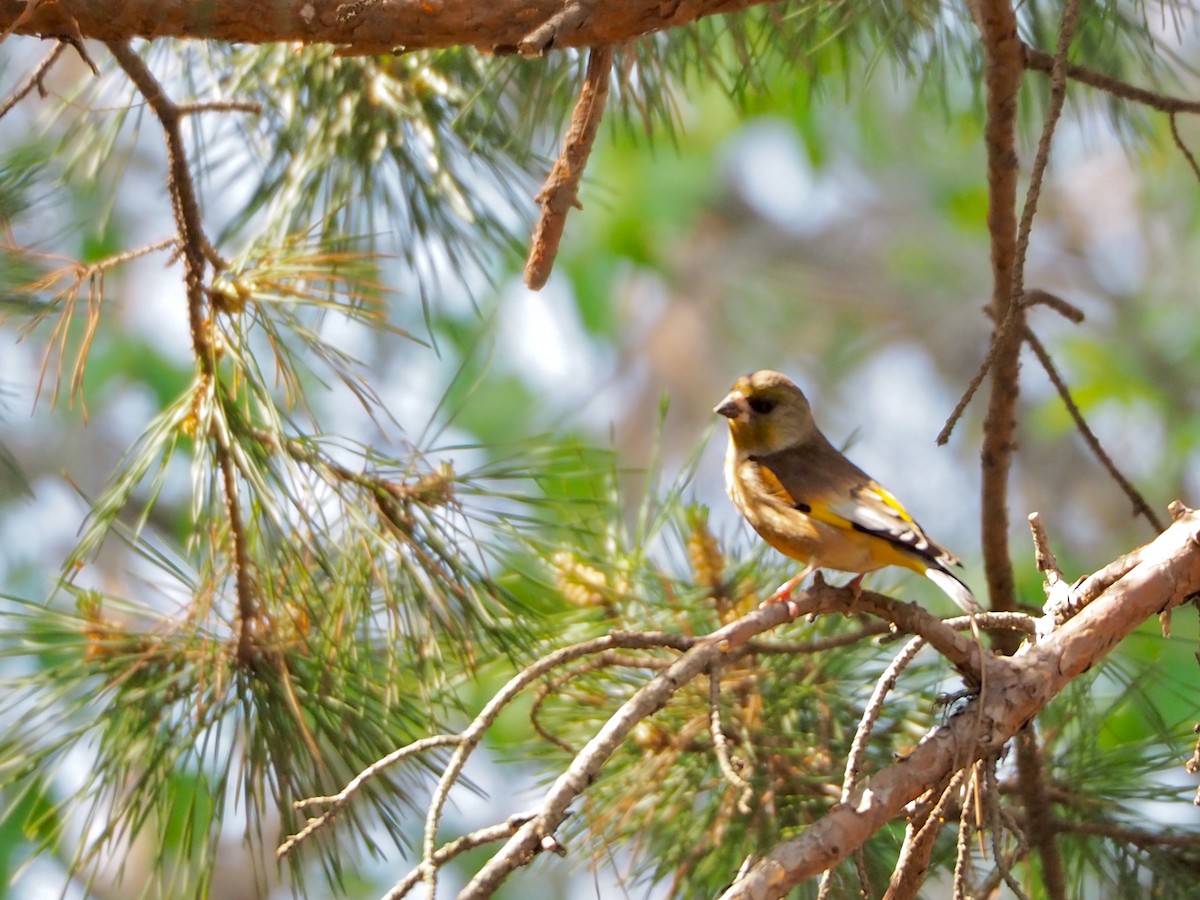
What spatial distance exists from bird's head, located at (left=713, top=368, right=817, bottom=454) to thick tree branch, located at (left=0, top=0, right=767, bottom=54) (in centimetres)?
105

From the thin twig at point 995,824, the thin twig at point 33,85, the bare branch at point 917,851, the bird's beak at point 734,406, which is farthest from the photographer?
the bird's beak at point 734,406

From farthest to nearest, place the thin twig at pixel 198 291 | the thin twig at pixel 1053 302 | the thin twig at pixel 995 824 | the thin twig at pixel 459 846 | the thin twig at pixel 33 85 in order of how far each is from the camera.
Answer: the thin twig at pixel 1053 302 < the thin twig at pixel 198 291 < the thin twig at pixel 33 85 < the thin twig at pixel 995 824 < the thin twig at pixel 459 846

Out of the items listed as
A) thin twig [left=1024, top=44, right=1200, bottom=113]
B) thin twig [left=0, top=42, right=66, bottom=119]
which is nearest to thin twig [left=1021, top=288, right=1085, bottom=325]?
thin twig [left=1024, top=44, right=1200, bottom=113]

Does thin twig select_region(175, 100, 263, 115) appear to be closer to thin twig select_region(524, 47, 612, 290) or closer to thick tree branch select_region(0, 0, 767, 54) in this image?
thick tree branch select_region(0, 0, 767, 54)

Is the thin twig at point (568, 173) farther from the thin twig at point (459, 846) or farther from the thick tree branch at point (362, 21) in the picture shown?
the thin twig at point (459, 846)

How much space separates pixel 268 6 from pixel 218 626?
0.77 m

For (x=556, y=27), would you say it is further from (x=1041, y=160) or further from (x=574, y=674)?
(x=574, y=674)

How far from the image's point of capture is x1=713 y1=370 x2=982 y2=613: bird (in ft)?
6.20

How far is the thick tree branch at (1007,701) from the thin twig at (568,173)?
0.62 metres

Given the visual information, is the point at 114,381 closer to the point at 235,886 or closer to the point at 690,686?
the point at 235,886

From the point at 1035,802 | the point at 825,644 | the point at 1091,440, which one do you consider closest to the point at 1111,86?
the point at 1091,440

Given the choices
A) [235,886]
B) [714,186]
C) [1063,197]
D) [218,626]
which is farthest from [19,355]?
[1063,197]

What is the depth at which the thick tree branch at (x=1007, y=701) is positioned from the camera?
109cm

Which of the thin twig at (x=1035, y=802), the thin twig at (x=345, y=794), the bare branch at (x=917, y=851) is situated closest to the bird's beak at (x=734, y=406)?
the thin twig at (x=1035, y=802)
